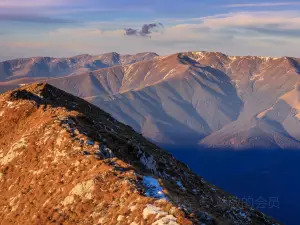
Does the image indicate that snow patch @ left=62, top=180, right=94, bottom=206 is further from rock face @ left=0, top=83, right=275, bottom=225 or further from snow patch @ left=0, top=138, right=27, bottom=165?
snow patch @ left=0, top=138, right=27, bottom=165

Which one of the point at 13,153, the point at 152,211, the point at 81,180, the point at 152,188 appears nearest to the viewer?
the point at 152,211

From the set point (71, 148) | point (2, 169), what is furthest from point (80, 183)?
point (2, 169)

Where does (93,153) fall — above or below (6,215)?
above

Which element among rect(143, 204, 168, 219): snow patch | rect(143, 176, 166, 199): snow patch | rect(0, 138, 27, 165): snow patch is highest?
rect(143, 204, 168, 219): snow patch

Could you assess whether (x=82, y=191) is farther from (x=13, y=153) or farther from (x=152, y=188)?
(x=13, y=153)

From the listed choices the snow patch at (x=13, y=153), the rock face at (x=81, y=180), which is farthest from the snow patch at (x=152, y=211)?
the snow patch at (x=13, y=153)

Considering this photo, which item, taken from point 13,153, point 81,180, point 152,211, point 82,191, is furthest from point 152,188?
point 13,153

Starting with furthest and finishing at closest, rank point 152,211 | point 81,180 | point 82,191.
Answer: point 81,180
point 82,191
point 152,211

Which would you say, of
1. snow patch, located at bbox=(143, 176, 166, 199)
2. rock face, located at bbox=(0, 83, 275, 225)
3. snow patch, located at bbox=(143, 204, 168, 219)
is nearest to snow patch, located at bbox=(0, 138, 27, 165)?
rock face, located at bbox=(0, 83, 275, 225)

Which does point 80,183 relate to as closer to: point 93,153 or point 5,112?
point 93,153
